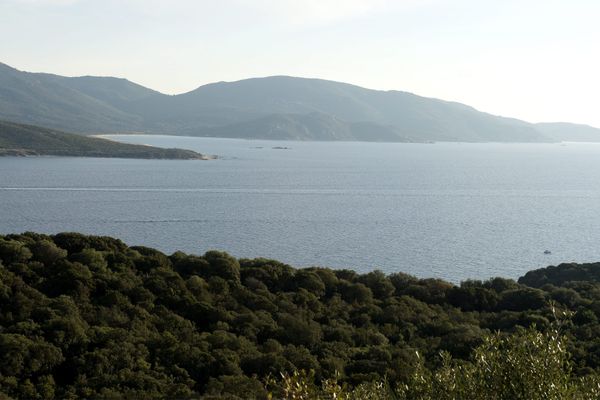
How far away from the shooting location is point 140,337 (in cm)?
2395

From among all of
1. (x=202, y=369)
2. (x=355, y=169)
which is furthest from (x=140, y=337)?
(x=355, y=169)

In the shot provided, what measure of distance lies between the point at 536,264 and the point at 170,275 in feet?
171

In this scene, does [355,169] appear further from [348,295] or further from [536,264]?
[348,295]

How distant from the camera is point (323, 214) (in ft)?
329

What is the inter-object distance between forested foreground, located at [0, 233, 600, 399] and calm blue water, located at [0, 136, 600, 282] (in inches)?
→ 1216

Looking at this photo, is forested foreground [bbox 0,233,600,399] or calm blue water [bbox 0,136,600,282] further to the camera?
calm blue water [bbox 0,136,600,282]

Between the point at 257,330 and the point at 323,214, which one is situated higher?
the point at 257,330

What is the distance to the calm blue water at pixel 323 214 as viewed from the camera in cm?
7325

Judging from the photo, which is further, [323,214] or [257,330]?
[323,214]

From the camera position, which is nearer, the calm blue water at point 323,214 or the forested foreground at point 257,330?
the forested foreground at point 257,330

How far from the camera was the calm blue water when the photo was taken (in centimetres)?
7325

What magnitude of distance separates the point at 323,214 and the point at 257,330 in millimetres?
74250

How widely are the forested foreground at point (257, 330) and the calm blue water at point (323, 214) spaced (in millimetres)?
30882

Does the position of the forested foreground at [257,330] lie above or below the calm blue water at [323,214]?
above
